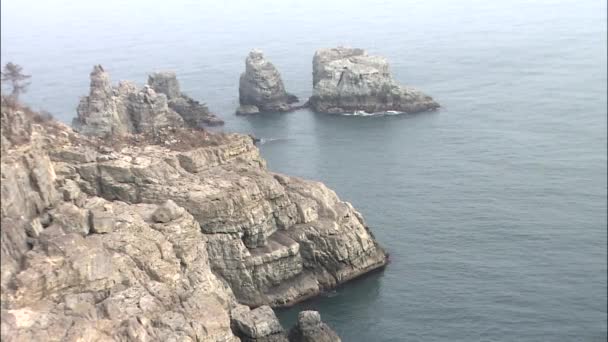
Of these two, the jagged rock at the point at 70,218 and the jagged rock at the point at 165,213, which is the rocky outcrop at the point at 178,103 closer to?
the jagged rock at the point at 165,213

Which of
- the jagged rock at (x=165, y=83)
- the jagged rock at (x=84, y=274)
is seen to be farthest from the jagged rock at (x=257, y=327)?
the jagged rock at (x=165, y=83)

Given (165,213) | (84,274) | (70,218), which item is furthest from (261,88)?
(84,274)

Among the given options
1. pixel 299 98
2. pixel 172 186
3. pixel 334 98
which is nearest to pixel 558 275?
pixel 172 186

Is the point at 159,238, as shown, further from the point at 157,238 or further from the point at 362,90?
the point at 362,90

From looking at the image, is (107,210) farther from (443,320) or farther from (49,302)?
(443,320)

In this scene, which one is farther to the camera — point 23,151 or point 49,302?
point 23,151

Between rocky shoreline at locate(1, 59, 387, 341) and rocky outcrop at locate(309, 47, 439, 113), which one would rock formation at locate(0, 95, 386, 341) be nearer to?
rocky shoreline at locate(1, 59, 387, 341)

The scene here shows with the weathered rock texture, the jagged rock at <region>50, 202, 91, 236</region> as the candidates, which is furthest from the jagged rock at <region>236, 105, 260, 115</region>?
the jagged rock at <region>50, 202, 91, 236</region>
